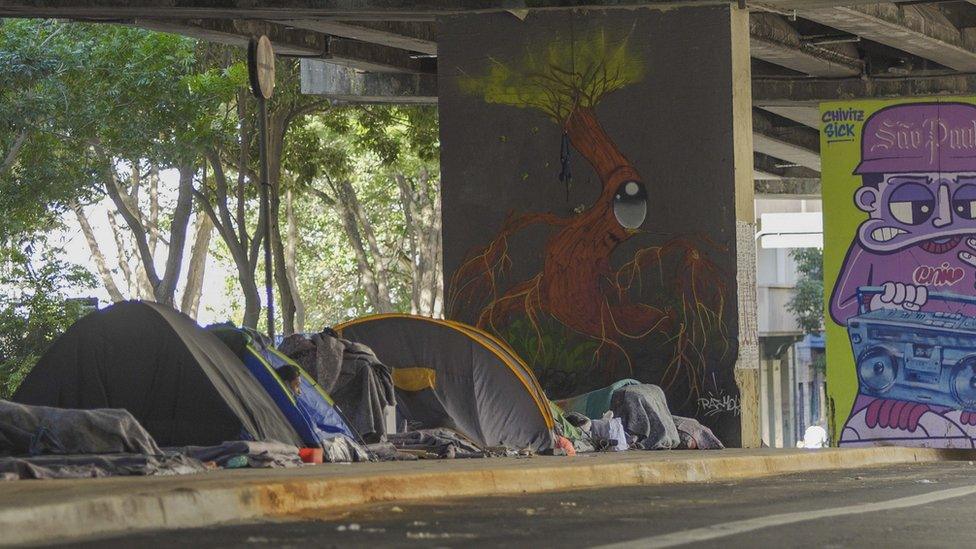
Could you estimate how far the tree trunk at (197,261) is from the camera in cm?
3609

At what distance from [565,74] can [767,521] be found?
11.0 m

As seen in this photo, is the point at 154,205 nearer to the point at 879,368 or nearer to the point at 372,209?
the point at 372,209

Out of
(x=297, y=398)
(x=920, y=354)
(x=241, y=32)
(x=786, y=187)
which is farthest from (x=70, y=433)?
(x=786, y=187)

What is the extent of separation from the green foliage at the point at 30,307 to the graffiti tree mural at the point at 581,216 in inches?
450

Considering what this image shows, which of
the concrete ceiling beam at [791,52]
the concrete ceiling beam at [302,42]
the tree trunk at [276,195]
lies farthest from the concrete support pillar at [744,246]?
the tree trunk at [276,195]

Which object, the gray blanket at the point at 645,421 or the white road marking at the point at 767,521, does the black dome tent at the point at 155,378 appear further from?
the gray blanket at the point at 645,421

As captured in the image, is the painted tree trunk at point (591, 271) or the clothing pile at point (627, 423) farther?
the painted tree trunk at point (591, 271)

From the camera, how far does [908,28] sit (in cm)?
2203

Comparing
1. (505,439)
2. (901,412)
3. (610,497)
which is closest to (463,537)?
(610,497)

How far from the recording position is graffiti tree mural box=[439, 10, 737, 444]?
17.7 meters

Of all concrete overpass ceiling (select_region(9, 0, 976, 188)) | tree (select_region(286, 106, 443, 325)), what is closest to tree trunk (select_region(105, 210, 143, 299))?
tree (select_region(286, 106, 443, 325))

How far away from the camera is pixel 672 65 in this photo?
708 inches

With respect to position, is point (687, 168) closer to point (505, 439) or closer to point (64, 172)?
point (505, 439)
